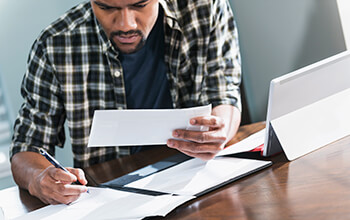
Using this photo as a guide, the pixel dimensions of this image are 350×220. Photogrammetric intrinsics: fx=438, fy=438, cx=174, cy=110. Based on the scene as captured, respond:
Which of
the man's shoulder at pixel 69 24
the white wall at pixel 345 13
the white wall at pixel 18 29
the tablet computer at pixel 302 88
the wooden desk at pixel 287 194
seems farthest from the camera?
the white wall at pixel 18 29

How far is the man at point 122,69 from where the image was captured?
1.41m

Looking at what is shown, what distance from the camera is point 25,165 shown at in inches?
49.4

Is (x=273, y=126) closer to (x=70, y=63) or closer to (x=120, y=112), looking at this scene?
(x=120, y=112)

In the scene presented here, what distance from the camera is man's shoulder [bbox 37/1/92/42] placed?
5.03ft

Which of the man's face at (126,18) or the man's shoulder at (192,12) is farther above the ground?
the man's face at (126,18)

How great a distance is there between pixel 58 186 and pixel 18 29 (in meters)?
1.83

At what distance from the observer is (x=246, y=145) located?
1174mm

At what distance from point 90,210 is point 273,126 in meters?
0.45

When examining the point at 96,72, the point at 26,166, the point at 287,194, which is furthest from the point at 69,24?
the point at 287,194

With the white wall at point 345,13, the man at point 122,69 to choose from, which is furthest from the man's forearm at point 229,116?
the white wall at point 345,13

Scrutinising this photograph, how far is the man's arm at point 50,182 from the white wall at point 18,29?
4.83 ft

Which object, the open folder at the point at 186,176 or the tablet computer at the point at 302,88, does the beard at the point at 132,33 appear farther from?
the tablet computer at the point at 302,88

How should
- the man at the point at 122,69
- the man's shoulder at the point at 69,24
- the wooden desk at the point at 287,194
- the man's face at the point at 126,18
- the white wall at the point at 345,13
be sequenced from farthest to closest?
the white wall at the point at 345,13
the man's shoulder at the point at 69,24
the man at the point at 122,69
the man's face at the point at 126,18
the wooden desk at the point at 287,194

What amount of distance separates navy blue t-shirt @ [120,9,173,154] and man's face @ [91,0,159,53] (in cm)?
12
